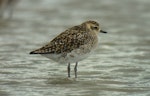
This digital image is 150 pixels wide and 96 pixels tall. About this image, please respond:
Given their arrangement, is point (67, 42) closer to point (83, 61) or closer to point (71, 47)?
point (71, 47)

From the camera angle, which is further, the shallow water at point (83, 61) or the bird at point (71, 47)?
the bird at point (71, 47)

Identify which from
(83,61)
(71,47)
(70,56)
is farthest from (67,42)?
(83,61)

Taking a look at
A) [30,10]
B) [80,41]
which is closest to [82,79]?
[80,41]

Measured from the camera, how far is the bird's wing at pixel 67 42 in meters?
9.59

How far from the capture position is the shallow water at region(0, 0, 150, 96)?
9234mm

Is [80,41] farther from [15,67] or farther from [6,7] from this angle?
[6,7]

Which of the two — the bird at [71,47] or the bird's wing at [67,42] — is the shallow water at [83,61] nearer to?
the bird at [71,47]

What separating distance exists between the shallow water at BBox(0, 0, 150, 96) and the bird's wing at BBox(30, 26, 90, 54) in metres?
0.54

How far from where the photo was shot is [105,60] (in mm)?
11586

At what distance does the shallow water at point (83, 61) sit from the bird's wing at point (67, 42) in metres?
0.54

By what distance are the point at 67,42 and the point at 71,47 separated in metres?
0.12

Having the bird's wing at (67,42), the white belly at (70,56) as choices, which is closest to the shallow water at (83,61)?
the white belly at (70,56)

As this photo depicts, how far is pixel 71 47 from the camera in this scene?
971 cm

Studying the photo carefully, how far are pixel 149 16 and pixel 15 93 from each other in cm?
897
